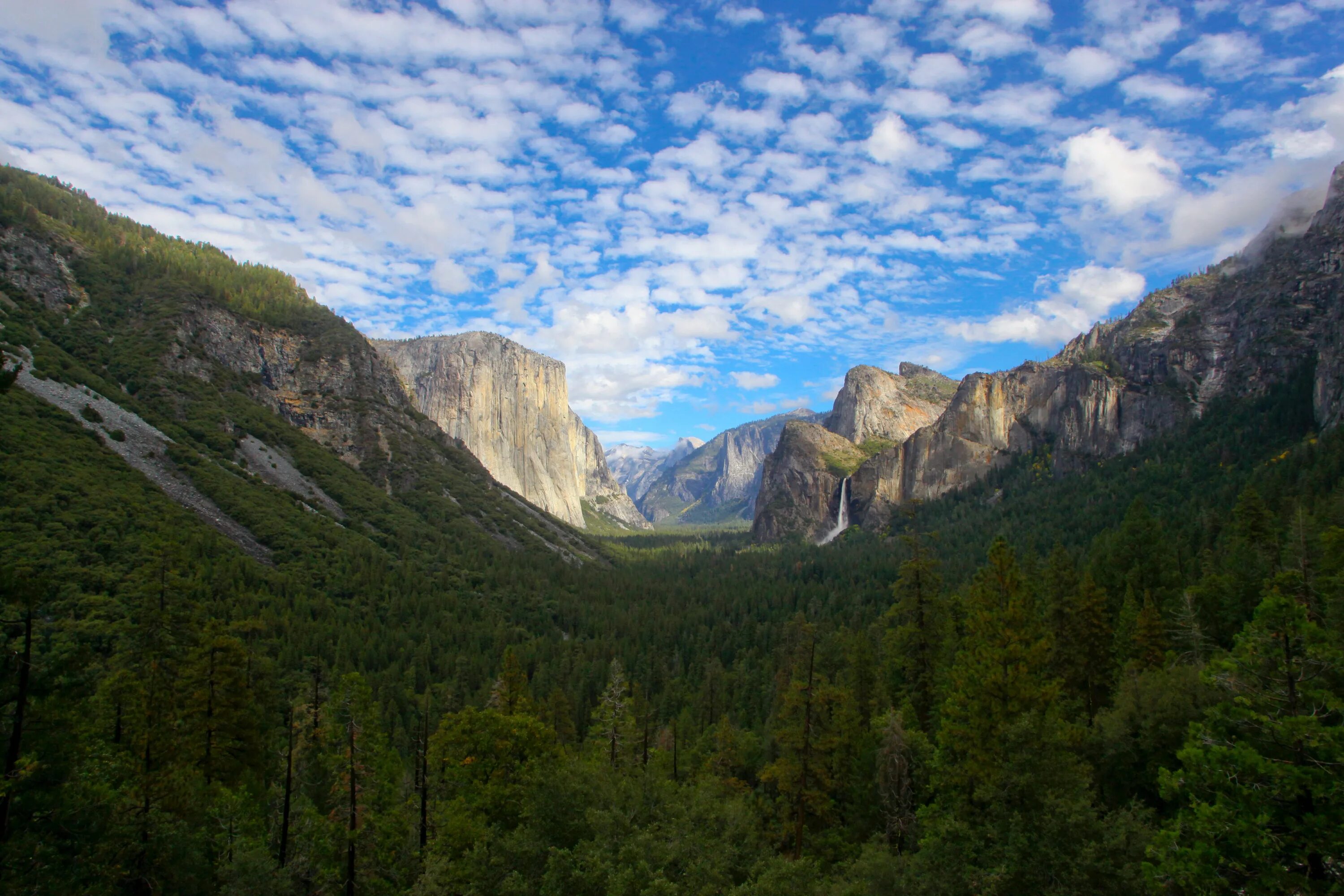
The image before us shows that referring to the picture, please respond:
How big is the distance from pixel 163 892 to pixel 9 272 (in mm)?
148319

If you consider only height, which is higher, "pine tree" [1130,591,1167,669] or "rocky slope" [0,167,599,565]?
"rocky slope" [0,167,599,565]

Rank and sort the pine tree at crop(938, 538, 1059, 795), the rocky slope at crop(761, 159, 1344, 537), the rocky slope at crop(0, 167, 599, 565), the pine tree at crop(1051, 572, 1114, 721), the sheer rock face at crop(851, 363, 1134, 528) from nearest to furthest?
1. the pine tree at crop(938, 538, 1059, 795)
2. the pine tree at crop(1051, 572, 1114, 721)
3. the rocky slope at crop(0, 167, 599, 565)
4. the rocky slope at crop(761, 159, 1344, 537)
5. the sheer rock face at crop(851, 363, 1134, 528)

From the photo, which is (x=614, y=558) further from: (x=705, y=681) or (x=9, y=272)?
(x=9, y=272)

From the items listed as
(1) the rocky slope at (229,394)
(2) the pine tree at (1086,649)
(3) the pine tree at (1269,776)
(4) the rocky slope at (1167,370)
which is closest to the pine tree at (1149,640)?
(2) the pine tree at (1086,649)

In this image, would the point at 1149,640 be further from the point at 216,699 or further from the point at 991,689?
the point at 216,699

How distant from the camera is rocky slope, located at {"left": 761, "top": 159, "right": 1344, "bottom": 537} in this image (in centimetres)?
11206

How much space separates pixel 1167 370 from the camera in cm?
14062

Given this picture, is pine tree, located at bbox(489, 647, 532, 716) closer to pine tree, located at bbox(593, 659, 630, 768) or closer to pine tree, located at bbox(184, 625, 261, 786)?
pine tree, located at bbox(593, 659, 630, 768)

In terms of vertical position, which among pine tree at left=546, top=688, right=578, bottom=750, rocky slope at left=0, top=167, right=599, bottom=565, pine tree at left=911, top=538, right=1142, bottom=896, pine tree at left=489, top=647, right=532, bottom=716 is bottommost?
pine tree at left=546, top=688, right=578, bottom=750

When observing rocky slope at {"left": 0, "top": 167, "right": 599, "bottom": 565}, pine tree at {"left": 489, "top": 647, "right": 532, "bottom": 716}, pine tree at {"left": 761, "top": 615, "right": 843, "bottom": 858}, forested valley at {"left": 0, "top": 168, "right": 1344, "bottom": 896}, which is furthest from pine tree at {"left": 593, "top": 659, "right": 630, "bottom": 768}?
rocky slope at {"left": 0, "top": 167, "right": 599, "bottom": 565}

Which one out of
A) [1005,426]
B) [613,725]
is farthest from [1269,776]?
[1005,426]

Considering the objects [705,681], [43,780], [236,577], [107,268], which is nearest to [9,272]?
[107,268]

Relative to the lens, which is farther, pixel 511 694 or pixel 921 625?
pixel 511 694

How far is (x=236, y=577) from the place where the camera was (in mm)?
75250
